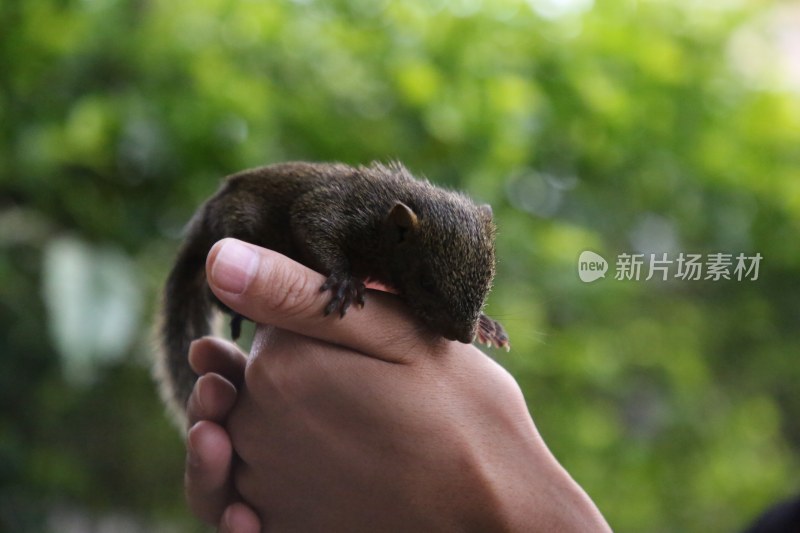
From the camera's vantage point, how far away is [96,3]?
5.16 feet

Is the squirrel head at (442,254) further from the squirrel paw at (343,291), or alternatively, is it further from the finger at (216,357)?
the finger at (216,357)

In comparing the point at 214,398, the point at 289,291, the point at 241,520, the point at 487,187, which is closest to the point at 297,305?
the point at 289,291

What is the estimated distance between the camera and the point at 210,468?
0.95 meters

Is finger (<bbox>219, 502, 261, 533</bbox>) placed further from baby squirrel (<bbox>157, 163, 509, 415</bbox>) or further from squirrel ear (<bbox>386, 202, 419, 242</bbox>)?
squirrel ear (<bbox>386, 202, 419, 242</bbox>)

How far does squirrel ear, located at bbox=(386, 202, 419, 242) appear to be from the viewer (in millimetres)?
1047

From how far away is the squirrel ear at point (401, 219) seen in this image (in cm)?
105

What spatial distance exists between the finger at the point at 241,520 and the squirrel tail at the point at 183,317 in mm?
243

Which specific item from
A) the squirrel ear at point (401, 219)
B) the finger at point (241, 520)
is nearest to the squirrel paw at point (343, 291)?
the squirrel ear at point (401, 219)

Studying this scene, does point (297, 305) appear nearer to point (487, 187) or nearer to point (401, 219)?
point (401, 219)

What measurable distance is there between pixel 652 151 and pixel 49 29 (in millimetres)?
1127

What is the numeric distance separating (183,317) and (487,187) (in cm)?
52

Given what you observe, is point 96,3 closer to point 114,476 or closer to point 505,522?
point 114,476

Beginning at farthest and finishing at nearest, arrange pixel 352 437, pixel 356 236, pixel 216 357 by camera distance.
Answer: pixel 356 236
pixel 216 357
pixel 352 437

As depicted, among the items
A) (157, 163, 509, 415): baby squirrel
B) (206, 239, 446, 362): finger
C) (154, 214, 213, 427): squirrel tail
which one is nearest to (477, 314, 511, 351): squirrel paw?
Answer: (157, 163, 509, 415): baby squirrel
